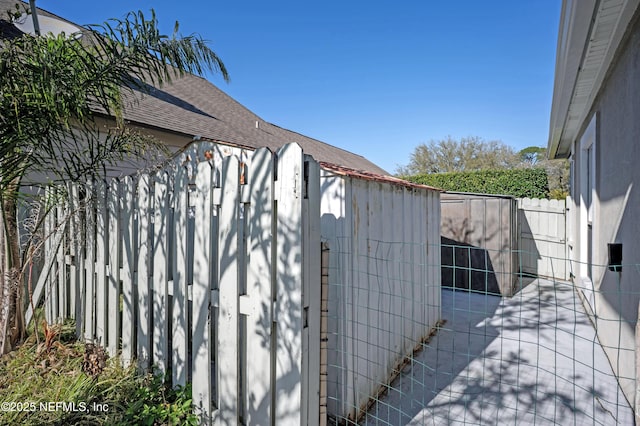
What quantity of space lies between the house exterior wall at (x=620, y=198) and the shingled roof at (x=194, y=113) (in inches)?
191

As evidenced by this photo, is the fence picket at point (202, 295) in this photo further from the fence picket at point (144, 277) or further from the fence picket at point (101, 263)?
the fence picket at point (101, 263)

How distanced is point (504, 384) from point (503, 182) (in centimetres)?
929

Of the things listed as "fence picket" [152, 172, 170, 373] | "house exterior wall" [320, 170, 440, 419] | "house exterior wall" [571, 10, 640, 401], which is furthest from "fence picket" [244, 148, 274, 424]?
"house exterior wall" [571, 10, 640, 401]

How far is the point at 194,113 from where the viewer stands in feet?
27.9

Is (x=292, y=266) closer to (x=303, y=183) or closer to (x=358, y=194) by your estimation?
(x=303, y=183)

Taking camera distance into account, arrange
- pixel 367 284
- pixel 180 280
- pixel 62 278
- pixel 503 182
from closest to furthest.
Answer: pixel 180 280, pixel 367 284, pixel 62 278, pixel 503 182

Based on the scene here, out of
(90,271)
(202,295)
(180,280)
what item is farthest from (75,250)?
(202,295)

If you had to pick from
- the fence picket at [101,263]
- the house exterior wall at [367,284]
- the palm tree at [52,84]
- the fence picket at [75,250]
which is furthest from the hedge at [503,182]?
the fence picket at [75,250]

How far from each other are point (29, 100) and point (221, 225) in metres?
2.08

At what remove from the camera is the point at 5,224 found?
3453mm

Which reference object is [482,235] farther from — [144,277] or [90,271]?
[90,271]

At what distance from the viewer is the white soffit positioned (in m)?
2.68

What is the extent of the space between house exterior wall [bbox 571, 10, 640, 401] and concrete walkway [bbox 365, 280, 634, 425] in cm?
27

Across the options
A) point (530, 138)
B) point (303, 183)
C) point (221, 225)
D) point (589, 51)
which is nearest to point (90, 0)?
point (221, 225)
